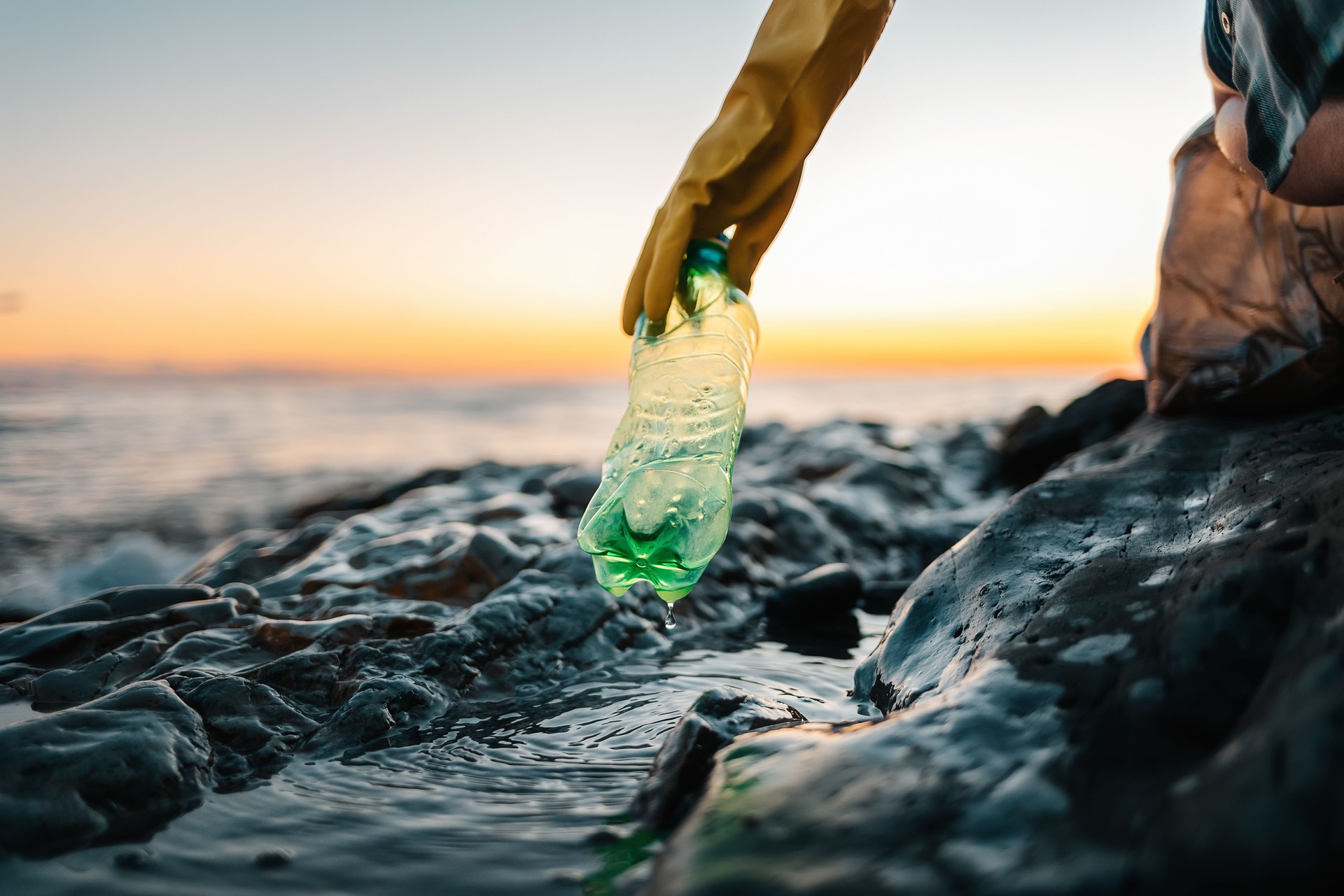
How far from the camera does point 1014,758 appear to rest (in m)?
1.31

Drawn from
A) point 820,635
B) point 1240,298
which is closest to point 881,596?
point 820,635

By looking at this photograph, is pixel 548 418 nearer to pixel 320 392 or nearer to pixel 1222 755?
pixel 320 392

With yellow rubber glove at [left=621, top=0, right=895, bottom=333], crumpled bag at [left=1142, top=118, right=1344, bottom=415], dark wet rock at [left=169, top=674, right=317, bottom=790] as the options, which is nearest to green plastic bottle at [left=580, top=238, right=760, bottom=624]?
yellow rubber glove at [left=621, top=0, right=895, bottom=333]

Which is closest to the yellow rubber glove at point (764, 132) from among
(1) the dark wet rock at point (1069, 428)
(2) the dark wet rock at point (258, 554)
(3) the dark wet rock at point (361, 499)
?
(2) the dark wet rock at point (258, 554)

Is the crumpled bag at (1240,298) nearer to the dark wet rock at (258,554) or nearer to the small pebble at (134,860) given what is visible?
the small pebble at (134,860)

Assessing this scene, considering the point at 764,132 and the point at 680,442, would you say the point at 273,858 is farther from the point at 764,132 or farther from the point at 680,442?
the point at 764,132

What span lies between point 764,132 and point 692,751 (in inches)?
58.7

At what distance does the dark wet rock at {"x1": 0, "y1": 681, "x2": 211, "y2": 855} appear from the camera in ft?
5.37

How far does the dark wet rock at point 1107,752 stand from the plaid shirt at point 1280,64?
0.67 m

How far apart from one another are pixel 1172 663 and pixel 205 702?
2.14 metres

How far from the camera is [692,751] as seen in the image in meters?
1.69

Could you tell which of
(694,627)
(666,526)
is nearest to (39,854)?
(666,526)

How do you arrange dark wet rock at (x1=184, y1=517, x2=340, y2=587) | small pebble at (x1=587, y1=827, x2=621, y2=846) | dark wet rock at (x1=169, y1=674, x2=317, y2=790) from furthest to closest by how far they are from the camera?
dark wet rock at (x1=184, y1=517, x2=340, y2=587), dark wet rock at (x1=169, y1=674, x2=317, y2=790), small pebble at (x1=587, y1=827, x2=621, y2=846)

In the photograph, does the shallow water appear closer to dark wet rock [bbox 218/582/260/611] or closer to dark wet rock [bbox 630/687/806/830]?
dark wet rock [bbox 630/687/806/830]
